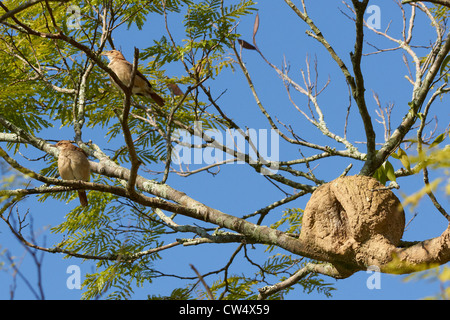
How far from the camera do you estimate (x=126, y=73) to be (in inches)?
340

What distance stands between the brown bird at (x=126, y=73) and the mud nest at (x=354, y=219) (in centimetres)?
364

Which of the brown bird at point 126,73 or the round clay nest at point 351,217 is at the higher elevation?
the brown bird at point 126,73

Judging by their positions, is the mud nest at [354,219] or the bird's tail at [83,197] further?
the bird's tail at [83,197]

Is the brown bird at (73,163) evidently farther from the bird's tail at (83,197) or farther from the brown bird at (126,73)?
the brown bird at (126,73)

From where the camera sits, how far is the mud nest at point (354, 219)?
17.0 feet

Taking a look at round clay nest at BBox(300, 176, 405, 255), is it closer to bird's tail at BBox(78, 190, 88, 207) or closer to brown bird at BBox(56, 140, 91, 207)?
brown bird at BBox(56, 140, 91, 207)

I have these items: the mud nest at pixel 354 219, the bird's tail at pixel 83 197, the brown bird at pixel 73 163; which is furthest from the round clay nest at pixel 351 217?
the bird's tail at pixel 83 197

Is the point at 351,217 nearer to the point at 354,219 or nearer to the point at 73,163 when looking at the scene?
the point at 354,219

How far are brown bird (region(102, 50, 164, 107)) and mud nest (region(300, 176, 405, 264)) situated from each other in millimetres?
3640

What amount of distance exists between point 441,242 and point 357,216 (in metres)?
0.84

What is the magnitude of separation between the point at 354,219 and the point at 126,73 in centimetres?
489

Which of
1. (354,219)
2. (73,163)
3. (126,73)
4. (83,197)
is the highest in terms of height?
(126,73)

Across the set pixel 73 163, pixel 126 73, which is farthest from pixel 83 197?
pixel 126 73
